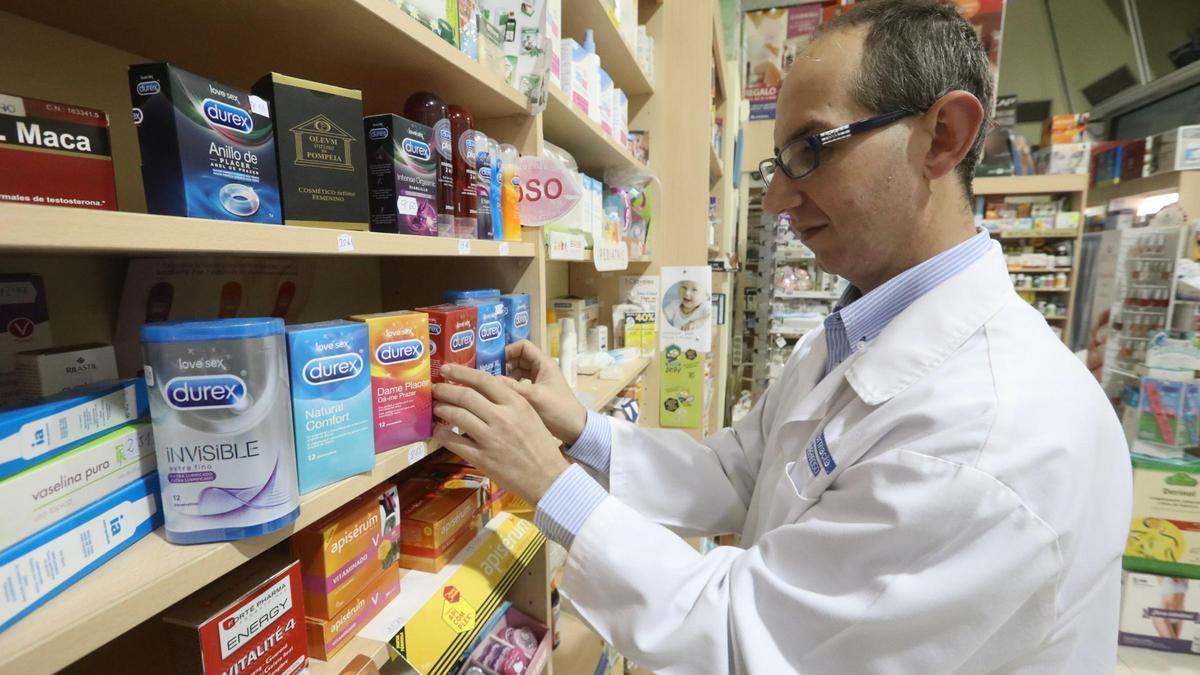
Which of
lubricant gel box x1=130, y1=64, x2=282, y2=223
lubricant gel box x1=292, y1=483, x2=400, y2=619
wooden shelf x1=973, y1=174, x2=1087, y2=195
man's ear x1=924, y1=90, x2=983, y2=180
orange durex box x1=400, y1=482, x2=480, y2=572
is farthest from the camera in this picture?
wooden shelf x1=973, y1=174, x2=1087, y2=195

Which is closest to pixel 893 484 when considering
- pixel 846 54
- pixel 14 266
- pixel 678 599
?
pixel 678 599

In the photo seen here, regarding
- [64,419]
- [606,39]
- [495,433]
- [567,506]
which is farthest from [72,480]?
[606,39]

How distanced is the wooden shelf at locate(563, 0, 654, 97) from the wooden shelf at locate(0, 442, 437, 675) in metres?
1.54

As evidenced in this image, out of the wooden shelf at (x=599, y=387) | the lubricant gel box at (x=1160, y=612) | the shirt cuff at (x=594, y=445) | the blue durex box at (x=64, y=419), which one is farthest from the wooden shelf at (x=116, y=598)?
the lubricant gel box at (x=1160, y=612)

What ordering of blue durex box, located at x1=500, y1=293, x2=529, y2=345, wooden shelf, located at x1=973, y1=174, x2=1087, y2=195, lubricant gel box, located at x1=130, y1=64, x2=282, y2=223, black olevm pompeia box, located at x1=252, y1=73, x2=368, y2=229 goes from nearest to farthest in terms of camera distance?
1. lubricant gel box, located at x1=130, y1=64, x2=282, y2=223
2. black olevm pompeia box, located at x1=252, y1=73, x2=368, y2=229
3. blue durex box, located at x1=500, y1=293, x2=529, y2=345
4. wooden shelf, located at x1=973, y1=174, x2=1087, y2=195

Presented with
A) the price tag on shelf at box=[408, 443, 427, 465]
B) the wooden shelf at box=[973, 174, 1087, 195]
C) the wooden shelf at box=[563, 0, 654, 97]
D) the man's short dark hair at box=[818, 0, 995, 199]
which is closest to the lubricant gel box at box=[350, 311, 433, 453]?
the price tag on shelf at box=[408, 443, 427, 465]

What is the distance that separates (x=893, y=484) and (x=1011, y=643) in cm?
30

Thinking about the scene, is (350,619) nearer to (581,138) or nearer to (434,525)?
(434,525)

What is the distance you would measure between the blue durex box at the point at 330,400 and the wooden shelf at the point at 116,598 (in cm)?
8

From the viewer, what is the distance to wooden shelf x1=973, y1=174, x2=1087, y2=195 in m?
4.92

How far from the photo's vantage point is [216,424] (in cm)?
56

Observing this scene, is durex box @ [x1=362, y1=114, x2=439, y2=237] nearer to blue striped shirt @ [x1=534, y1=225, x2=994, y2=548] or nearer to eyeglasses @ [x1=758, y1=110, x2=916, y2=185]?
blue striped shirt @ [x1=534, y1=225, x2=994, y2=548]

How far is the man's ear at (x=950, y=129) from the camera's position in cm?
92

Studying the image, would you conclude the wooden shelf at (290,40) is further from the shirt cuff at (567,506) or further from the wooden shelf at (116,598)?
the shirt cuff at (567,506)
